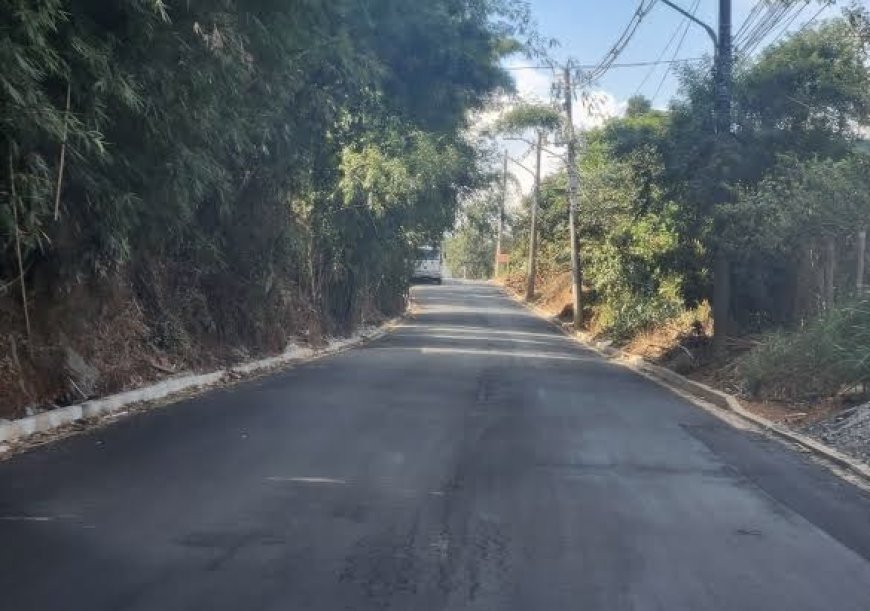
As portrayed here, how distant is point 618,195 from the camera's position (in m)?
36.1

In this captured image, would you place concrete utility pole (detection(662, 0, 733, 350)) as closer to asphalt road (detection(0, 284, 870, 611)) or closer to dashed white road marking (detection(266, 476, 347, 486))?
asphalt road (detection(0, 284, 870, 611))

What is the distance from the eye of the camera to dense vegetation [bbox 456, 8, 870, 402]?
1870 cm

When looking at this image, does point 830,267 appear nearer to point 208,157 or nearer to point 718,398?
point 718,398

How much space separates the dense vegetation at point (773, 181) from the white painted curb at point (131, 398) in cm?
886

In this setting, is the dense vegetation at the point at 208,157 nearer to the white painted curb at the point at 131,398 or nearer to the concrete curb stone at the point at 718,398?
the white painted curb at the point at 131,398

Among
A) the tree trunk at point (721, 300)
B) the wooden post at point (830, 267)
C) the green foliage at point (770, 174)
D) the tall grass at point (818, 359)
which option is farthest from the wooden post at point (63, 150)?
the tree trunk at point (721, 300)

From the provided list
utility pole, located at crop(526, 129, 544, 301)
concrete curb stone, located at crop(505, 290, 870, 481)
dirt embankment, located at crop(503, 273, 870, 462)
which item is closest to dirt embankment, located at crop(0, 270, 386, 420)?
concrete curb stone, located at crop(505, 290, 870, 481)

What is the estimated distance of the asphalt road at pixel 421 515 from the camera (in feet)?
21.1

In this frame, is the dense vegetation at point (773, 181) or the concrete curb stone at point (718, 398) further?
the dense vegetation at point (773, 181)

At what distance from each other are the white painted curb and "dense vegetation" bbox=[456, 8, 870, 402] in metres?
8.86

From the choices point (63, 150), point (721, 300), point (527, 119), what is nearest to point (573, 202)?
point (527, 119)

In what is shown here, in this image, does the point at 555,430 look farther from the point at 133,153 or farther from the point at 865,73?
the point at 865,73

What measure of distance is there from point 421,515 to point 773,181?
1426cm

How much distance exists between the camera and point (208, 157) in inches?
527
